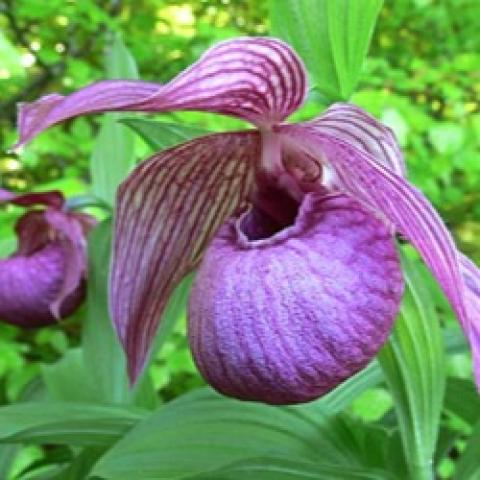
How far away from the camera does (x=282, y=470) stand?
2.56 feet

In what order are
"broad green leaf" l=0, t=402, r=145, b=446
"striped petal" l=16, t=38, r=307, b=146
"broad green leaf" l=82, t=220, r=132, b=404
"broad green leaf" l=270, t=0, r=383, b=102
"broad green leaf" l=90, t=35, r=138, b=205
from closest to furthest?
"striped petal" l=16, t=38, r=307, b=146 → "broad green leaf" l=270, t=0, r=383, b=102 → "broad green leaf" l=0, t=402, r=145, b=446 → "broad green leaf" l=82, t=220, r=132, b=404 → "broad green leaf" l=90, t=35, r=138, b=205

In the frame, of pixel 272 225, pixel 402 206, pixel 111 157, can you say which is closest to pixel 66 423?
pixel 272 225

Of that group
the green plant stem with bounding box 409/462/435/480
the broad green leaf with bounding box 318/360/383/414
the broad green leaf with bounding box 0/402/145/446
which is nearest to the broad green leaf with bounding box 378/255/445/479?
the green plant stem with bounding box 409/462/435/480

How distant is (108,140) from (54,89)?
773mm

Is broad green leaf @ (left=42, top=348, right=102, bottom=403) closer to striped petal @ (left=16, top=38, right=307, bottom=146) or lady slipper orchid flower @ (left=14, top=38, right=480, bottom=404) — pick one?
lady slipper orchid flower @ (left=14, top=38, right=480, bottom=404)

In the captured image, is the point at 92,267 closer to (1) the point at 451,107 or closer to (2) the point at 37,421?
(2) the point at 37,421

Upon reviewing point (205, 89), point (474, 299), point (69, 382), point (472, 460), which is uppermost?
point (205, 89)

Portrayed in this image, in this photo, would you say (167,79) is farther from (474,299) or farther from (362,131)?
(474,299)

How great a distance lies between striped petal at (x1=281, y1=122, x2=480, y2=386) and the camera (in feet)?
2.29

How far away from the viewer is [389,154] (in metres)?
0.80

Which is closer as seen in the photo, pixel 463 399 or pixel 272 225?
pixel 272 225

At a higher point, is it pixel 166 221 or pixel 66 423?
pixel 166 221

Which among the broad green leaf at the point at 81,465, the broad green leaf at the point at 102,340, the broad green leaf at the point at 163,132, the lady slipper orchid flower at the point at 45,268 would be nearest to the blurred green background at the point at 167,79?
the lady slipper orchid flower at the point at 45,268

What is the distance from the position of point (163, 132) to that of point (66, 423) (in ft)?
0.82
